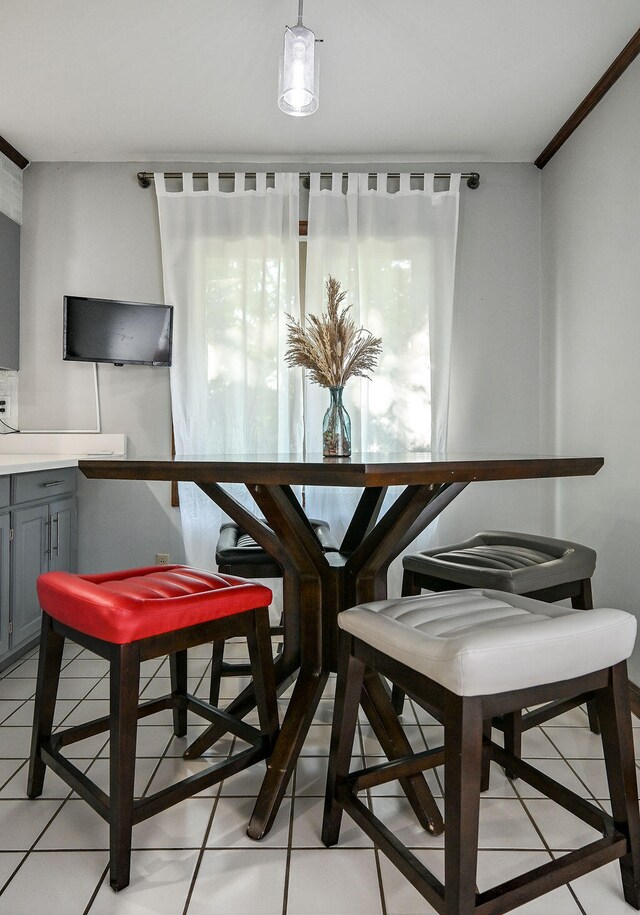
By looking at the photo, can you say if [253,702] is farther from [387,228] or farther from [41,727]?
[387,228]

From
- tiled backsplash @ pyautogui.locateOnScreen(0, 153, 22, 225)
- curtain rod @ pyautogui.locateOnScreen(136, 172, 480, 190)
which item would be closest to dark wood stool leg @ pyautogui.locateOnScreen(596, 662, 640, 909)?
curtain rod @ pyautogui.locateOnScreen(136, 172, 480, 190)

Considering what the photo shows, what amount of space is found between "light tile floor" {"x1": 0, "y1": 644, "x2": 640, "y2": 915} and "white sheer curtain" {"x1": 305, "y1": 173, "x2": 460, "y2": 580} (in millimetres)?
1766

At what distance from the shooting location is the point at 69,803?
167 centimetres

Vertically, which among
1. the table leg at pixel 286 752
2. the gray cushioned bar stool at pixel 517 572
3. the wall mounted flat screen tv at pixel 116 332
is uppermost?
the wall mounted flat screen tv at pixel 116 332

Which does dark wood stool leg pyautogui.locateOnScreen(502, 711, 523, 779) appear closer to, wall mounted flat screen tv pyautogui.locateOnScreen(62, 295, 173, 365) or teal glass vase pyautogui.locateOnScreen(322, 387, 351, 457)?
teal glass vase pyautogui.locateOnScreen(322, 387, 351, 457)

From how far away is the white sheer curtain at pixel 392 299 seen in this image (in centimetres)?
345

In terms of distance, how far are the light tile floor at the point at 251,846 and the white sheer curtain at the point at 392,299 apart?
5.79 feet

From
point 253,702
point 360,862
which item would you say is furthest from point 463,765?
point 253,702

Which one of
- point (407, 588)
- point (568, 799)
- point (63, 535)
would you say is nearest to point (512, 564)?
point (407, 588)

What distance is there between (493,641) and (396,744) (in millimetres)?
781

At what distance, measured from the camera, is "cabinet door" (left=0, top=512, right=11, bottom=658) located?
8.41 feet

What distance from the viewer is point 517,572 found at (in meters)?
1.78

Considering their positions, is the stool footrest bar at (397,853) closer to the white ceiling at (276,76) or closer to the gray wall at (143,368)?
the gray wall at (143,368)

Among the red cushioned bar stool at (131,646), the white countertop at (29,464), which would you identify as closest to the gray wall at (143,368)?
the white countertop at (29,464)
